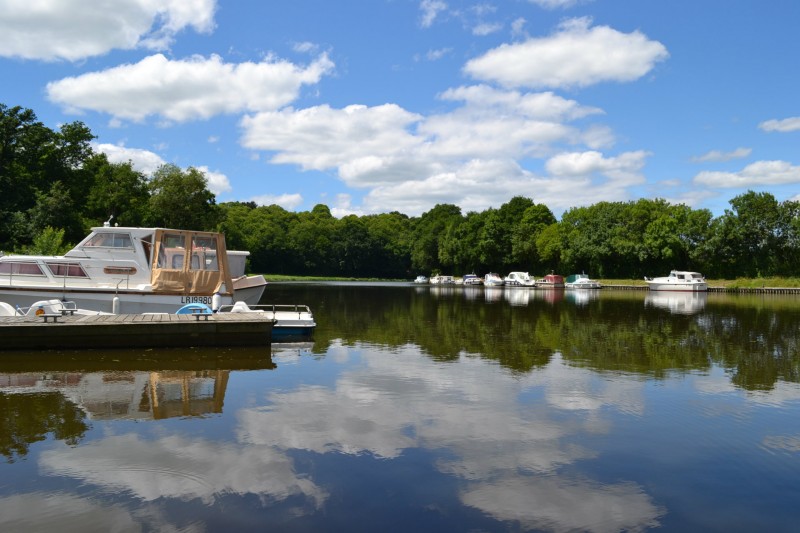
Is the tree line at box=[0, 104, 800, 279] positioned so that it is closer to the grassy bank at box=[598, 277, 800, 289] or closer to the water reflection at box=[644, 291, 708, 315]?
the grassy bank at box=[598, 277, 800, 289]

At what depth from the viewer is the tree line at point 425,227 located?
182 feet

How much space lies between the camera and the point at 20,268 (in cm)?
2109

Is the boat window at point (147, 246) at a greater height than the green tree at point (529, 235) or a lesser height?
lesser

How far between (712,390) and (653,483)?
20.1 feet

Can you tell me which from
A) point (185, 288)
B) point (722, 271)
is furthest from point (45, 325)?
point (722, 271)

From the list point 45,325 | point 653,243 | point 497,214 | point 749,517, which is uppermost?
point 497,214

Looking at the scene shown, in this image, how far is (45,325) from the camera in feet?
51.3

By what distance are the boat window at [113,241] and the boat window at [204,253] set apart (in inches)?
96.6

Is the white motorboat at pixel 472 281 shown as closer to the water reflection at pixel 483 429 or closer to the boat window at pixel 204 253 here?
the boat window at pixel 204 253

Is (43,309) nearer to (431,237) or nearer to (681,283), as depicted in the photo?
(681,283)

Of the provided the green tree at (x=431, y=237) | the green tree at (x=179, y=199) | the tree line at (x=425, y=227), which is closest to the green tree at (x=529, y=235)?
the tree line at (x=425, y=227)

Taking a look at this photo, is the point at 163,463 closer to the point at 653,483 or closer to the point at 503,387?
the point at 653,483

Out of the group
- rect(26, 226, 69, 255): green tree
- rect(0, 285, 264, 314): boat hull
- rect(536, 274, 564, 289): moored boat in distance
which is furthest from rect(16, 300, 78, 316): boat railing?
rect(536, 274, 564, 289): moored boat in distance

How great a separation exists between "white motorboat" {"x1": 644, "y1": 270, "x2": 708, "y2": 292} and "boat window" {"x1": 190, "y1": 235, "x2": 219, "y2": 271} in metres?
58.3
